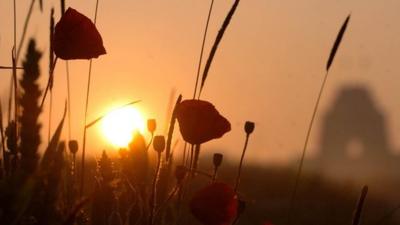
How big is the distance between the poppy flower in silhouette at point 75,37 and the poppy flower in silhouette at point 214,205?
21.2 inches

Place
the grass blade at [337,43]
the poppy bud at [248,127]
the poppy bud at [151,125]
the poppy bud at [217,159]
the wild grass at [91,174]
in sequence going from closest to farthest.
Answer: the wild grass at [91,174]
the poppy bud at [151,125]
the poppy bud at [217,159]
the poppy bud at [248,127]
the grass blade at [337,43]

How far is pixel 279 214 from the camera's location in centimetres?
753

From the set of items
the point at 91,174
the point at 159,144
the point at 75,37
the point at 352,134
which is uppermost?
the point at 75,37

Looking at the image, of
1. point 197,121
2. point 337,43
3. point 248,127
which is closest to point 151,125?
point 197,121

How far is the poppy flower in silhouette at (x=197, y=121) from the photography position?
176cm

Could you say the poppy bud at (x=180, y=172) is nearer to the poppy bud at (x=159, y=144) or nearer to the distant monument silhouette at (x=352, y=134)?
the poppy bud at (x=159, y=144)

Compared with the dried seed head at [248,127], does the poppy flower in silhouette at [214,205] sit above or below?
below

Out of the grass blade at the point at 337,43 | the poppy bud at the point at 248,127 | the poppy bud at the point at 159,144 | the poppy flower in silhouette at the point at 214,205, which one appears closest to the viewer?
the poppy flower in silhouette at the point at 214,205

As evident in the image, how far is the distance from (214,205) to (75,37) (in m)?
0.61

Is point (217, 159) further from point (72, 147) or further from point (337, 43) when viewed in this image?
point (337, 43)

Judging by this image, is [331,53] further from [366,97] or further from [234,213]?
[366,97]

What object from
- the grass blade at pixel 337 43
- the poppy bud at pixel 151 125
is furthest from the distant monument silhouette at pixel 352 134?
the poppy bud at pixel 151 125

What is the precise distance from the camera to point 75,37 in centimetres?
188

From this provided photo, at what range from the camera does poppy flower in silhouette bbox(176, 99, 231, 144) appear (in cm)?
176
